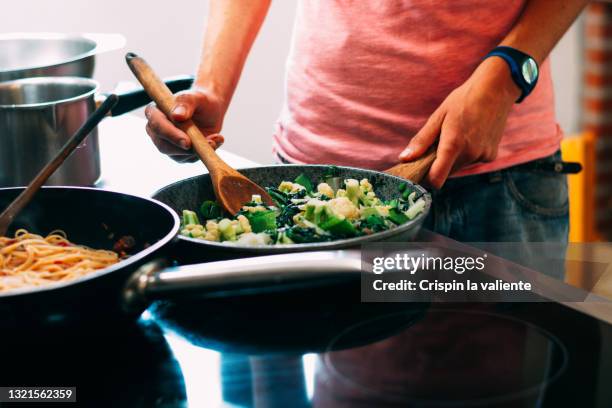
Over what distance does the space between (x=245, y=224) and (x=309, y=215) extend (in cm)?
8

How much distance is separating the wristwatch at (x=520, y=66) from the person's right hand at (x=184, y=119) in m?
0.44

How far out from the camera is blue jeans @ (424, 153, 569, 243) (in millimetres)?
1271

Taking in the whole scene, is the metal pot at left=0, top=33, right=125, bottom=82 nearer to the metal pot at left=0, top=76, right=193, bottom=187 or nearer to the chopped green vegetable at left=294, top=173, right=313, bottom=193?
the metal pot at left=0, top=76, right=193, bottom=187

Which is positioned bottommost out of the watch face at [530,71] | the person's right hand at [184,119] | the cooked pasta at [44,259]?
the cooked pasta at [44,259]

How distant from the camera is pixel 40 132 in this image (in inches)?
42.8

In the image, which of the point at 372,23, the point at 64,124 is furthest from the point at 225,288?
the point at 372,23

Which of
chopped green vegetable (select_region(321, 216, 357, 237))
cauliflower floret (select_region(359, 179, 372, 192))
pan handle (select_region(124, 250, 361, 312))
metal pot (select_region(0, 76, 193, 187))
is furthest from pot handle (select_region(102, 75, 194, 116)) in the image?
pan handle (select_region(124, 250, 361, 312))

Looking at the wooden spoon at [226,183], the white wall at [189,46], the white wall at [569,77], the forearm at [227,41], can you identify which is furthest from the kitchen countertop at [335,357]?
the white wall at [569,77]

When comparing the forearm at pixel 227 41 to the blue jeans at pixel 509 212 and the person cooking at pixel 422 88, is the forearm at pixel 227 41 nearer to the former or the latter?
the person cooking at pixel 422 88

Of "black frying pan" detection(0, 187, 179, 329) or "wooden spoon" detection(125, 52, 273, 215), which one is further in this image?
"wooden spoon" detection(125, 52, 273, 215)

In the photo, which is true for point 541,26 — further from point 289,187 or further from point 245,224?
point 245,224

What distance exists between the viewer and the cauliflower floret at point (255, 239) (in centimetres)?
78

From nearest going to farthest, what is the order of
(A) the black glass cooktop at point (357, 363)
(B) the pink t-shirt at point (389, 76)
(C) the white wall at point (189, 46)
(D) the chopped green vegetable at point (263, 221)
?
1. (A) the black glass cooktop at point (357, 363)
2. (D) the chopped green vegetable at point (263, 221)
3. (B) the pink t-shirt at point (389, 76)
4. (C) the white wall at point (189, 46)

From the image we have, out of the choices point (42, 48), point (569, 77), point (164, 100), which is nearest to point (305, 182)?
point (164, 100)
